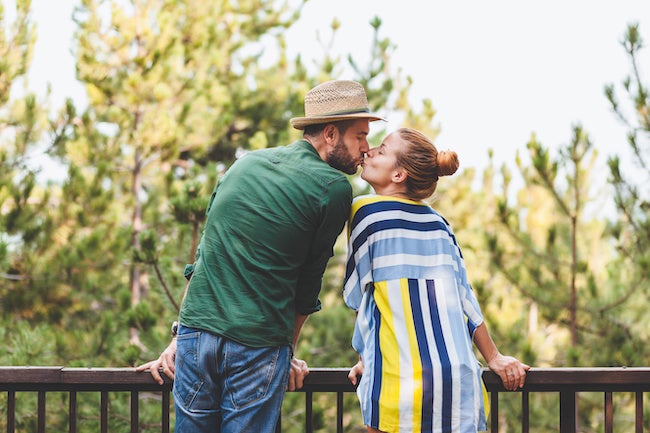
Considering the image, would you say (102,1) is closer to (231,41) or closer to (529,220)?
(231,41)

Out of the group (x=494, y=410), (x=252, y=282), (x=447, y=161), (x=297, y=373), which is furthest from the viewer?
(x=494, y=410)

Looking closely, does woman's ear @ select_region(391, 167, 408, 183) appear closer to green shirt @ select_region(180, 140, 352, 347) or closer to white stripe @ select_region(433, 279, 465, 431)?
green shirt @ select_region(180, 140, 352, 347)

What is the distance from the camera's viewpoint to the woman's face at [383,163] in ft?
5.58

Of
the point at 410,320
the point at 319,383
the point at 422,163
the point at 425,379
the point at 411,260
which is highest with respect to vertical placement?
the point at 422,163

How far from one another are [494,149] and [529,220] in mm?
4792

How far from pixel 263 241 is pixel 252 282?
0.31 feet

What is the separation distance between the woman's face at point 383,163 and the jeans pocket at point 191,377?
563 mm

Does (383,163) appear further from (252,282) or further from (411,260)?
(252,282)

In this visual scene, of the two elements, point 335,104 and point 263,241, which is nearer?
point 263,241

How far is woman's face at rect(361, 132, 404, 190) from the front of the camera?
1700mm

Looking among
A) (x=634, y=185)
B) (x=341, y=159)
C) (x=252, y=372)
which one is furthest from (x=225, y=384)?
(x=634, y=185)

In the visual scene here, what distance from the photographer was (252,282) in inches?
61.0

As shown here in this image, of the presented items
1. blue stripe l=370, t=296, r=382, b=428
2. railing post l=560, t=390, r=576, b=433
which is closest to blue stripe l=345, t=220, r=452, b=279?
blue stripe l=370, t=296, r=382, b=428

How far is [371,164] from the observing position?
1.73m
